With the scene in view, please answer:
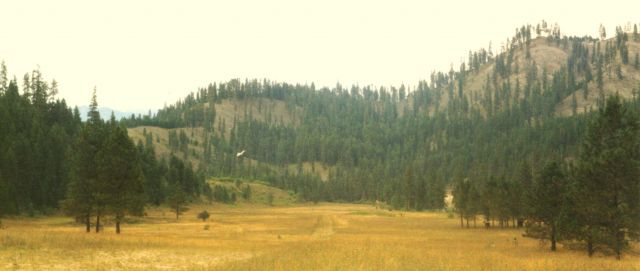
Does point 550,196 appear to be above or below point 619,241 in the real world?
above

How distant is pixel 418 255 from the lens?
33531 millimetres

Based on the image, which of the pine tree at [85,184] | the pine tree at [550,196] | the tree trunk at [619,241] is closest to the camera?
the tree trunk at [619,241]

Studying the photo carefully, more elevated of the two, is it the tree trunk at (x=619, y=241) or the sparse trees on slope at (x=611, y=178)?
the sparse trees on slope at (x=611, y=178)

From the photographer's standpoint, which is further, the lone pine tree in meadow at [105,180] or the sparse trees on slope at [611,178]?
the lone pine tree in meadow at [105,180]

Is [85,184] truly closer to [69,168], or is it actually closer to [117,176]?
[117,176]

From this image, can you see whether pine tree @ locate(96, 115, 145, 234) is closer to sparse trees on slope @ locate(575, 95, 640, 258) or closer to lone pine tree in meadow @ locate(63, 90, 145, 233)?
lone pine tree in meadow @ locate(63, 90, 145, 233)

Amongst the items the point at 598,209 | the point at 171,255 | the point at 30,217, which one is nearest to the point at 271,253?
the point at 171,255

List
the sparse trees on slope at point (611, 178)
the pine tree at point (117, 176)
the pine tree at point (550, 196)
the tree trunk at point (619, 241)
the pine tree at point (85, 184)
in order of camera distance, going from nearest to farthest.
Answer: the sparse trees on slope at point (611, 178) < the tree trunk at point (619, 241) < the pine tree at point (550, 196) < the pine tree at point (117, 176) < the pine tree at point (85, 184)

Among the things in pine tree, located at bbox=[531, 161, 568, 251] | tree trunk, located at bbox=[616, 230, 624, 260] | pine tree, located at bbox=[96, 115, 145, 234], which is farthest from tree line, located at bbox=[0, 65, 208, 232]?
tree trunk, located at bbox=[616, 230, 624, 260]

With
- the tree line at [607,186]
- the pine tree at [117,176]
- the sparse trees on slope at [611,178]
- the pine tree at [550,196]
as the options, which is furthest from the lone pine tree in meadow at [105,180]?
the sparse trees on slope at [611,178]

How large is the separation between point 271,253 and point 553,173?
2586cm

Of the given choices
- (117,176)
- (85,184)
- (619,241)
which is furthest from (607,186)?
(85,184)

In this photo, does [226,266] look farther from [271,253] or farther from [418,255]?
[418,255]

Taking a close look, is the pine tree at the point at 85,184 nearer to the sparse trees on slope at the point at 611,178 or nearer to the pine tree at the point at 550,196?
the pine tree at the point at 550,196
